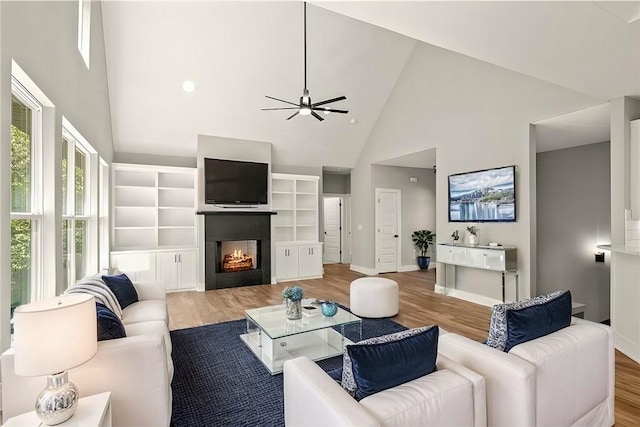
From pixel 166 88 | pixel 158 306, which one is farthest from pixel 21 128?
pixel 166 88

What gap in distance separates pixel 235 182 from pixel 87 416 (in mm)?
5290

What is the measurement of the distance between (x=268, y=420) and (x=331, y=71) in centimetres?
553

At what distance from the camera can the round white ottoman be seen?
13.8 feet

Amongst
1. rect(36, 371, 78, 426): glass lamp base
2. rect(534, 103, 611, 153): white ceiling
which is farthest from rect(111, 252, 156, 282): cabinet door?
rect(534, 103, 611, 153): white ceiling

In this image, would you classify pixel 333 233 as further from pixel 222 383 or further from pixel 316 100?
pixel 222 383

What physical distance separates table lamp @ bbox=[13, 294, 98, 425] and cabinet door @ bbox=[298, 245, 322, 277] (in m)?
5.75

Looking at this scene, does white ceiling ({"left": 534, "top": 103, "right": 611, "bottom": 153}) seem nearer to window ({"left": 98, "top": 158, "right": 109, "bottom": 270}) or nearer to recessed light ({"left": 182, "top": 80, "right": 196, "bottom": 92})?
recessed light ({"left": 182, "top": 80, "right": 196, "bottom": 92})

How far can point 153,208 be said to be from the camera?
6164mm

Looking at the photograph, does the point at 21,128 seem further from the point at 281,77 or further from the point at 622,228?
the point at 622,228

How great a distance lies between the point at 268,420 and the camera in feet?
7.10

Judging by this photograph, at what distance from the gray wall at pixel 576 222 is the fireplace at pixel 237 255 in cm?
552

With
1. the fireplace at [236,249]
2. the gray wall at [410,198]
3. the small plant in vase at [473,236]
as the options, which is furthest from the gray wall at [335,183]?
the small plant in vase at [473,236]

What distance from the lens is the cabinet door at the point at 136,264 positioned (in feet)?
18.2

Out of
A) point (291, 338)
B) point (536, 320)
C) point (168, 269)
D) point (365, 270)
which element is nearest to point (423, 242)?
point (365, 270)
